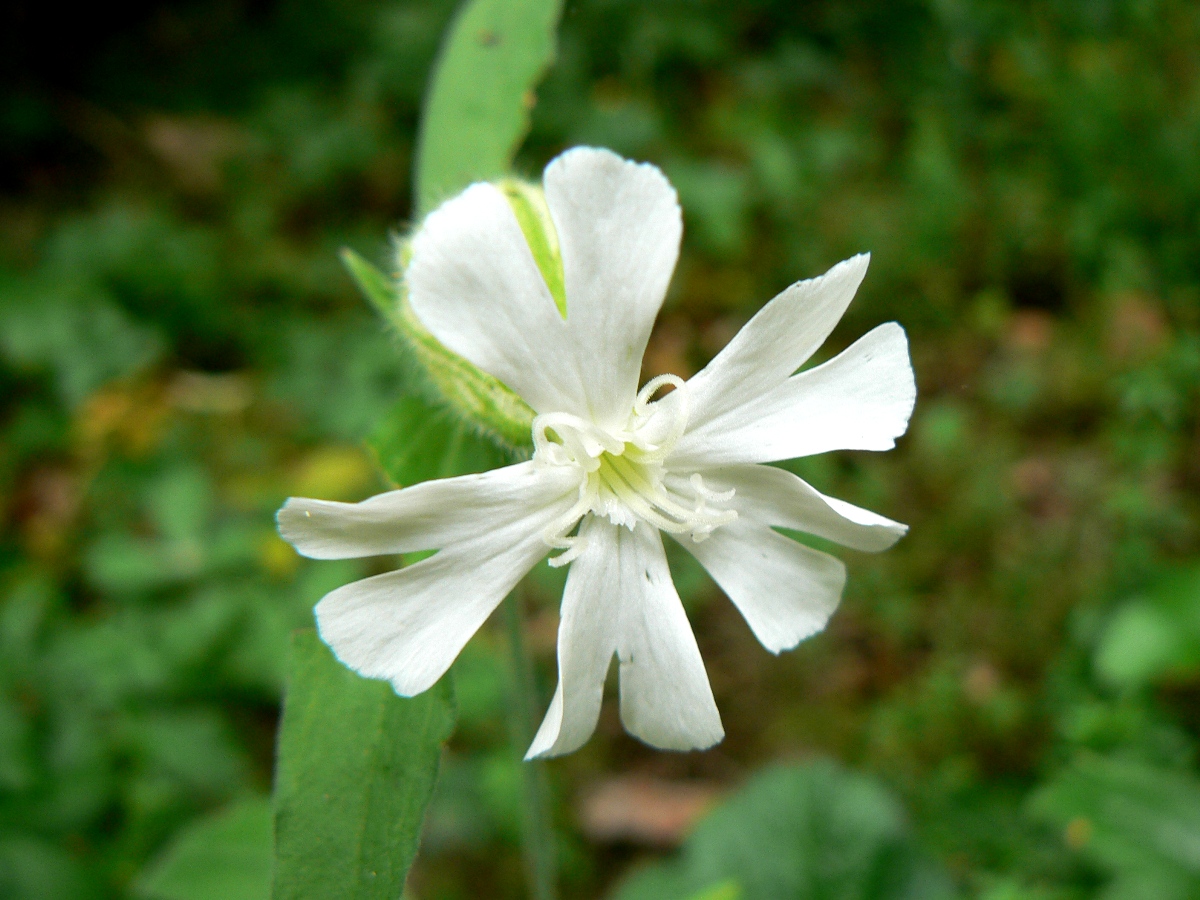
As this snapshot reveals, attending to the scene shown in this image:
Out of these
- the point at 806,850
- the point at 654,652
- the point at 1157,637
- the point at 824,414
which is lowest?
the point at 806,850

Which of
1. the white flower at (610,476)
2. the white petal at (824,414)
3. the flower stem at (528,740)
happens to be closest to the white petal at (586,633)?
the white flower at (610,476)

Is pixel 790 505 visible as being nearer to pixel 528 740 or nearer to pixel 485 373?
pixel 485 373

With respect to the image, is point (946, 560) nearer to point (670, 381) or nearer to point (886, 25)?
point (670, 381)

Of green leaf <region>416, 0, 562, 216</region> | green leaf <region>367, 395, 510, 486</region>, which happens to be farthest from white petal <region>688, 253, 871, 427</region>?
green leaf <region>416, 0, 562, 216</region>

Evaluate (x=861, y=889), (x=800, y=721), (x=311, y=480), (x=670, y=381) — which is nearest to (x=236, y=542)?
(x=311, y=480)

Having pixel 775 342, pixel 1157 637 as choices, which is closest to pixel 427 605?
pixel 775 342

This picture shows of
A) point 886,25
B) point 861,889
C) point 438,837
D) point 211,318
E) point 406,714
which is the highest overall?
point 886,25

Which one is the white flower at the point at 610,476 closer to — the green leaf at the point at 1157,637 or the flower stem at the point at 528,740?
the flower stem at the point at 528,740

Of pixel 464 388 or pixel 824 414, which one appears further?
pixel 464 388
